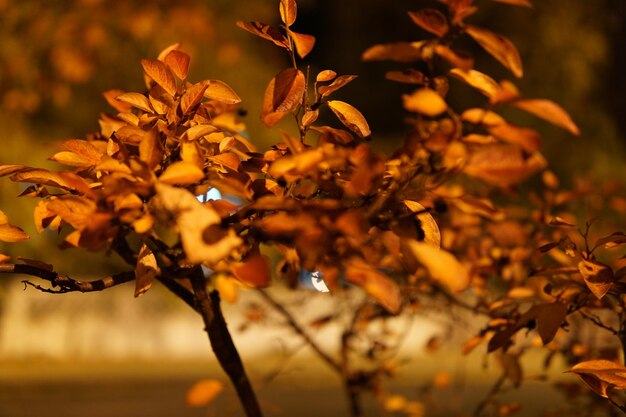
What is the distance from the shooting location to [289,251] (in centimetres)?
119

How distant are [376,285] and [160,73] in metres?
0.55

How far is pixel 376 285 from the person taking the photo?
3.16 feet

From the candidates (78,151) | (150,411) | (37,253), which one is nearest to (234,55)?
(37,253)

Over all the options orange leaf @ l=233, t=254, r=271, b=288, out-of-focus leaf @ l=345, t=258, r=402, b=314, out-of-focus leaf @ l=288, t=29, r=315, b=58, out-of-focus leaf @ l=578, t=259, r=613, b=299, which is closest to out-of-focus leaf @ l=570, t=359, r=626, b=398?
out-of-focus leaf @ l=578, t=259, r=613, b=299

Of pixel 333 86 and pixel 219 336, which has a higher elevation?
pixel 333 86

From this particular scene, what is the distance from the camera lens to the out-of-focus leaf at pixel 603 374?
4.11 ft

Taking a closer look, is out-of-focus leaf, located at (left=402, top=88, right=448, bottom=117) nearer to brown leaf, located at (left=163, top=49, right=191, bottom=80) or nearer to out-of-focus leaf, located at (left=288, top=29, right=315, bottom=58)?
out-of-focus leaf, located at (left=288, top=29, right=315, bottom=58)

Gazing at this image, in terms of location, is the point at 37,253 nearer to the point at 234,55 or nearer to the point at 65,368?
the point at 65,368

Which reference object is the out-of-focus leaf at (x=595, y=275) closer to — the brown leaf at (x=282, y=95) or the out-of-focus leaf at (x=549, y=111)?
the out-of-focus leaf at (x=549, y=111)

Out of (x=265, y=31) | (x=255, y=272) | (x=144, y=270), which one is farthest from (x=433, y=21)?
(x=144, y=270)

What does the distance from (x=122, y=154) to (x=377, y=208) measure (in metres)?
0.43

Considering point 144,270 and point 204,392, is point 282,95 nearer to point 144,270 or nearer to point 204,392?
point 144,270

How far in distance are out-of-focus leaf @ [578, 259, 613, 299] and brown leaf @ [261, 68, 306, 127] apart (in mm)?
583

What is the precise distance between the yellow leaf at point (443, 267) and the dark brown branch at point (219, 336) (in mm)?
568
